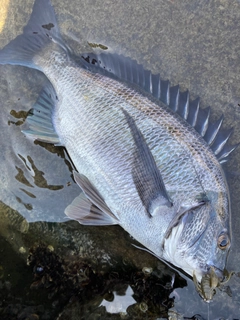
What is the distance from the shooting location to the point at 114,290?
2.52m

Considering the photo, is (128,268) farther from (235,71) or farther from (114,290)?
(235,71)

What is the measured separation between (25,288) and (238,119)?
2.09 metres

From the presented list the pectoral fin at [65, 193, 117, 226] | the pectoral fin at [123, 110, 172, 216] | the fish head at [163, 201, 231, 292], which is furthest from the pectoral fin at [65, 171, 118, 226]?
the fish head at [163, 201, 231, 292]

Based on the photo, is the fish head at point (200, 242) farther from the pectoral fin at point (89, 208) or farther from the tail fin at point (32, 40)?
the tail fin at point (32, 40)

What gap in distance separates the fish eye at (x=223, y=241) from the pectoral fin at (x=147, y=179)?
360 millimetres

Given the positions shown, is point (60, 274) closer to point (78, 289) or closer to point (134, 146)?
point (78, 289)

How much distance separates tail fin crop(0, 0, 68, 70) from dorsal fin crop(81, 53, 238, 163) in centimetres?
39

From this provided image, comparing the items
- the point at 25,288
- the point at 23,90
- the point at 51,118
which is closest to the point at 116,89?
the point at 51,118

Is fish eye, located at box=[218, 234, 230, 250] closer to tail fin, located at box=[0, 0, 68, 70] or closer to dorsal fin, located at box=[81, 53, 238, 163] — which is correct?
dorsal fin, located at box=[81, 53, 238, 163]

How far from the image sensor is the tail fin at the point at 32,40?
259 cm

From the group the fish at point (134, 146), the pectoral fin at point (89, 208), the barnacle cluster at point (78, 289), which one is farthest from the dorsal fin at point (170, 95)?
the barnacle cluster at point (78, 289)

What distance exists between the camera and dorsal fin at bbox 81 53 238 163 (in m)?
2.35

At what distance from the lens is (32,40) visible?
2615 mm

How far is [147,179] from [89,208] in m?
0.56
